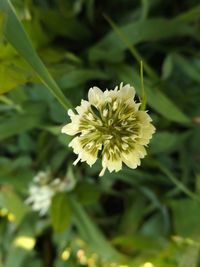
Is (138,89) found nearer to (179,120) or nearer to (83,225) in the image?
(179,120)

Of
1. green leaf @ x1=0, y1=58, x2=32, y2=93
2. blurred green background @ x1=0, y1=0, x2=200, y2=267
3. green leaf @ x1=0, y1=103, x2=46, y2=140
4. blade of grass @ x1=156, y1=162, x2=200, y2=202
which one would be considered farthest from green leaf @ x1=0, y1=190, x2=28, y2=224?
green leaf @ x1=0, y1=58, x2=32, y2=93

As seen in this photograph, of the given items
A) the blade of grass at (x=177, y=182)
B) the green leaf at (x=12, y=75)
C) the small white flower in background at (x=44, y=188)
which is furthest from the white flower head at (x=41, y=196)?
the green leaf at (x=12, y=75)

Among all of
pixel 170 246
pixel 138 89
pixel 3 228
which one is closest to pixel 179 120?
pixel 138 89

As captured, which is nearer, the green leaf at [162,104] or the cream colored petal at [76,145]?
the cream colored petal at [76,145]

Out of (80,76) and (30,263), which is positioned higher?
(80,76)

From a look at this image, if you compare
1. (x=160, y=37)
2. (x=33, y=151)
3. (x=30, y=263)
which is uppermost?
(x=160, y=37)

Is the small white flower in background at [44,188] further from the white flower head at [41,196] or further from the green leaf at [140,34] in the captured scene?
the green leaf at [140,34]
